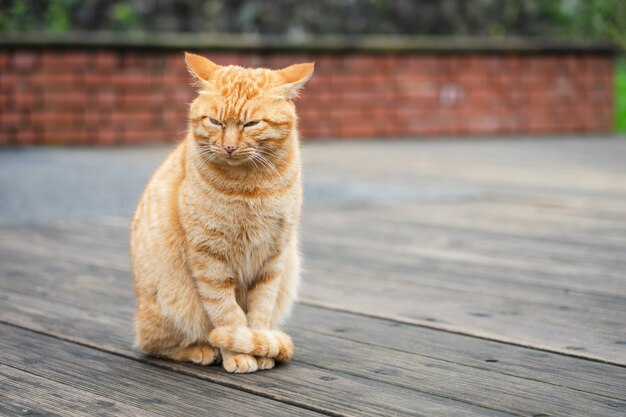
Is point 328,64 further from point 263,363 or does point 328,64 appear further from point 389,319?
point 263,363

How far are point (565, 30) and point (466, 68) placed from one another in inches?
102

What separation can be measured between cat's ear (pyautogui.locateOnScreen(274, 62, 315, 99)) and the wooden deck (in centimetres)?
72

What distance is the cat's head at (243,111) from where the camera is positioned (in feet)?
7.59

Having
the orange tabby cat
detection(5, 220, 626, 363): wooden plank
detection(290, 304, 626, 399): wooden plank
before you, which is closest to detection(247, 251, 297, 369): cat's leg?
the orange tabby cat

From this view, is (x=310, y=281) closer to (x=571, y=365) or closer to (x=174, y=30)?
(x=571, y=365)

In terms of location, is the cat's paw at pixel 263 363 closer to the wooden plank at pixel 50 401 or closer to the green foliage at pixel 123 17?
the wooden plank at pixel 50 401

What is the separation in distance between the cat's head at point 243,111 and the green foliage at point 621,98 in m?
9.43

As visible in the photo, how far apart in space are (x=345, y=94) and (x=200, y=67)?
7185 mm

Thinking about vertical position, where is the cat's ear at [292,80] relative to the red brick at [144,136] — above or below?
above

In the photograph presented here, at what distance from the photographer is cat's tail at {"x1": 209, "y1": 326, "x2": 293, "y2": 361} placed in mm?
2416

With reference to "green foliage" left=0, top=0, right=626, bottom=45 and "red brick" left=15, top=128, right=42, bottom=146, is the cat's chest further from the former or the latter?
"green foliage" left=0, top=0, right=626, bottom=45

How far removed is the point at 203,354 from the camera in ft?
8.33

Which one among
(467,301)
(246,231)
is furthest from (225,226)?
(467,301)

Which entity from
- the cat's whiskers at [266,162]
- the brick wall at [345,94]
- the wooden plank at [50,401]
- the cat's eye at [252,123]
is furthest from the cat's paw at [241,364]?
the brick wall at [345,94]
